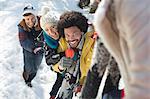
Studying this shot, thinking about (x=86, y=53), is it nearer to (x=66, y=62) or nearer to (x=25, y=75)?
(x=66, y=62)

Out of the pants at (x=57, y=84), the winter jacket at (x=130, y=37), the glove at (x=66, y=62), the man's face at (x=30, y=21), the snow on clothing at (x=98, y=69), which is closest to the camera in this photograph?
the winter jacket at (x=130, y=37)

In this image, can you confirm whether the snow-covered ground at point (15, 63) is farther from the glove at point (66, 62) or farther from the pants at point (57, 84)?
the glove at point (66, 62)

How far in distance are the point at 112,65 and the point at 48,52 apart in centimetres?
192

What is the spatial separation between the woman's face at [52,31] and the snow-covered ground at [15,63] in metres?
1.11

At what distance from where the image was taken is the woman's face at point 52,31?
311 centimetres

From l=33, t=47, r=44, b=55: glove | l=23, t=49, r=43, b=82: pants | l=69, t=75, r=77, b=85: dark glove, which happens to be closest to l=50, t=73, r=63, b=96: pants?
l=69, t=75, r=77, b=85: dark glove

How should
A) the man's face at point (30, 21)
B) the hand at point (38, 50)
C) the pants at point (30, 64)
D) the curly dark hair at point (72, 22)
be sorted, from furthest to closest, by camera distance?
the pants at point (30, 64)
the hand at point (38, 50)
the man's face at point (30, 21)
the curly dark hair at point (72, 22)

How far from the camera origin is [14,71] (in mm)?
4816

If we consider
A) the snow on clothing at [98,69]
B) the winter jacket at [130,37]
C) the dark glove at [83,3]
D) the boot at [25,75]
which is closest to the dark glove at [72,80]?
the boot at [25,75]

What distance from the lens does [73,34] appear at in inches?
113

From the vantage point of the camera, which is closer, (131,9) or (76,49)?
(131,9)

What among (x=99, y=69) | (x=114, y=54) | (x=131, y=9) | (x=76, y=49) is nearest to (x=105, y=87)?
(x=99, y=69)

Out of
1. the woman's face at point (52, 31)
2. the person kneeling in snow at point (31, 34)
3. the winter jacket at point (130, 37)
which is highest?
the winter jacket at point (130, 37)

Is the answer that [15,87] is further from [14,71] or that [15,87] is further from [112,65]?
[112,65]
